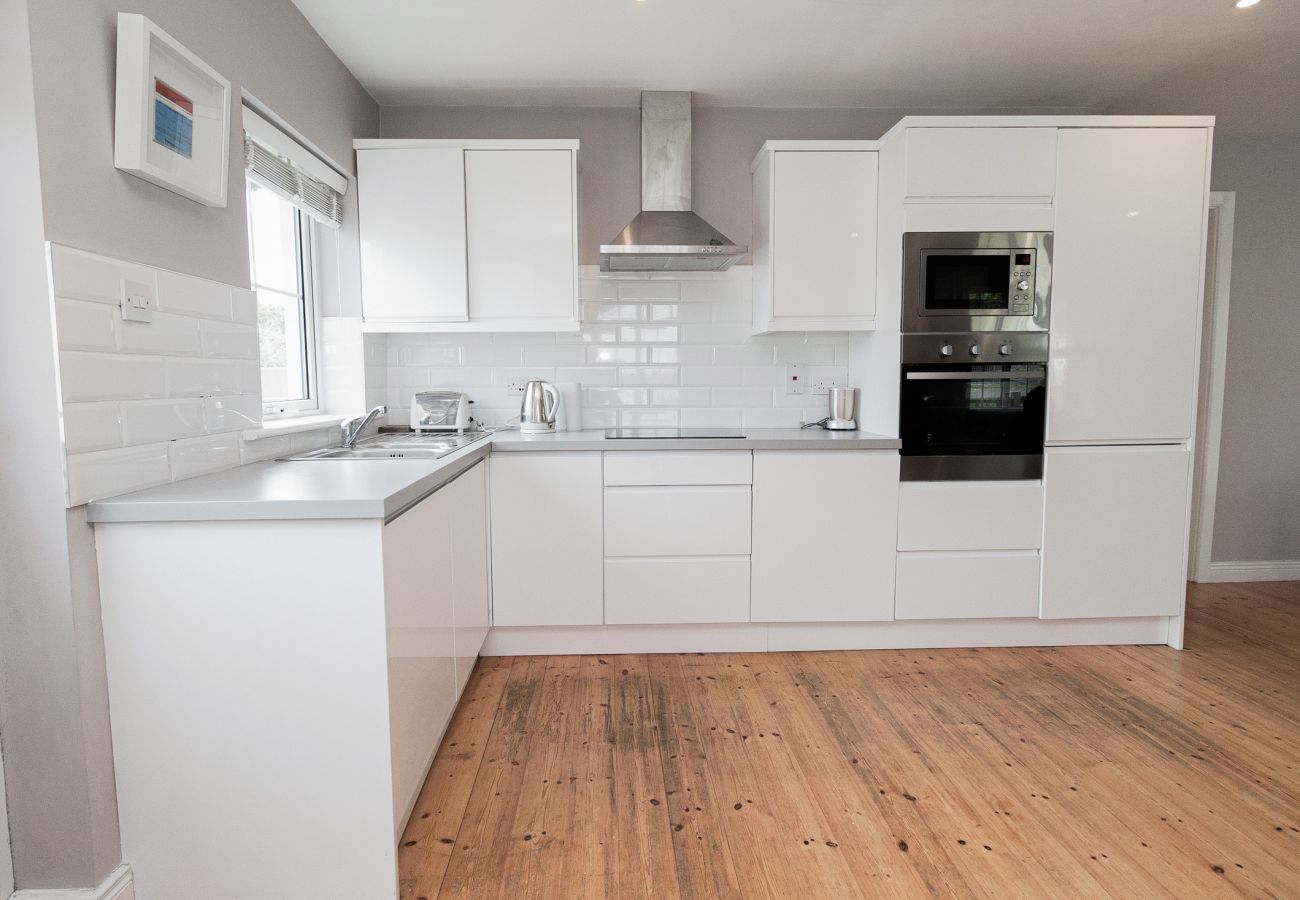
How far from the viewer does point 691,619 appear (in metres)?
2.91

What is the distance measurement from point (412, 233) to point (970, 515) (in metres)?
2.65

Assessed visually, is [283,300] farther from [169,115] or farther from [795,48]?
[795,48]

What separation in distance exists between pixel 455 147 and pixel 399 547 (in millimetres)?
2136

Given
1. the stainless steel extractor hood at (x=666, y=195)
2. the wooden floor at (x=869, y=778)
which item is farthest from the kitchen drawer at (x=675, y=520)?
the stainless steel extractor hood at (x=666, y=195)

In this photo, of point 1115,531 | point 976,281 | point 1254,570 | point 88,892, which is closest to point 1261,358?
point 1254,570

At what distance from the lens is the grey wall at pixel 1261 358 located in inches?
149

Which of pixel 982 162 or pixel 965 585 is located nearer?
pixel 982 162

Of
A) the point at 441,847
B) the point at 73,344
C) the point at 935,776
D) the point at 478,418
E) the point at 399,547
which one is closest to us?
the point at 73,344

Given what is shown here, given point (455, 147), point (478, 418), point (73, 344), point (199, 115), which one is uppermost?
point (455, 147)

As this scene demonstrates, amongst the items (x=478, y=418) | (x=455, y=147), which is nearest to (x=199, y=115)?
(x=455, y=147)

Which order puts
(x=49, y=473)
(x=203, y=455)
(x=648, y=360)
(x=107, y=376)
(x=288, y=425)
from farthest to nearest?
(x=648, y=360) < (x=288, y=425) < (x=203, y=455) < (x=107, y=376) < (x=49, y=473)

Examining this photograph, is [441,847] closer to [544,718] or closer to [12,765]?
[544,718]

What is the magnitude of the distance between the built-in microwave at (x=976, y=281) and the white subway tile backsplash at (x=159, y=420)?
2.49 m

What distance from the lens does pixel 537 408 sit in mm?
3191
